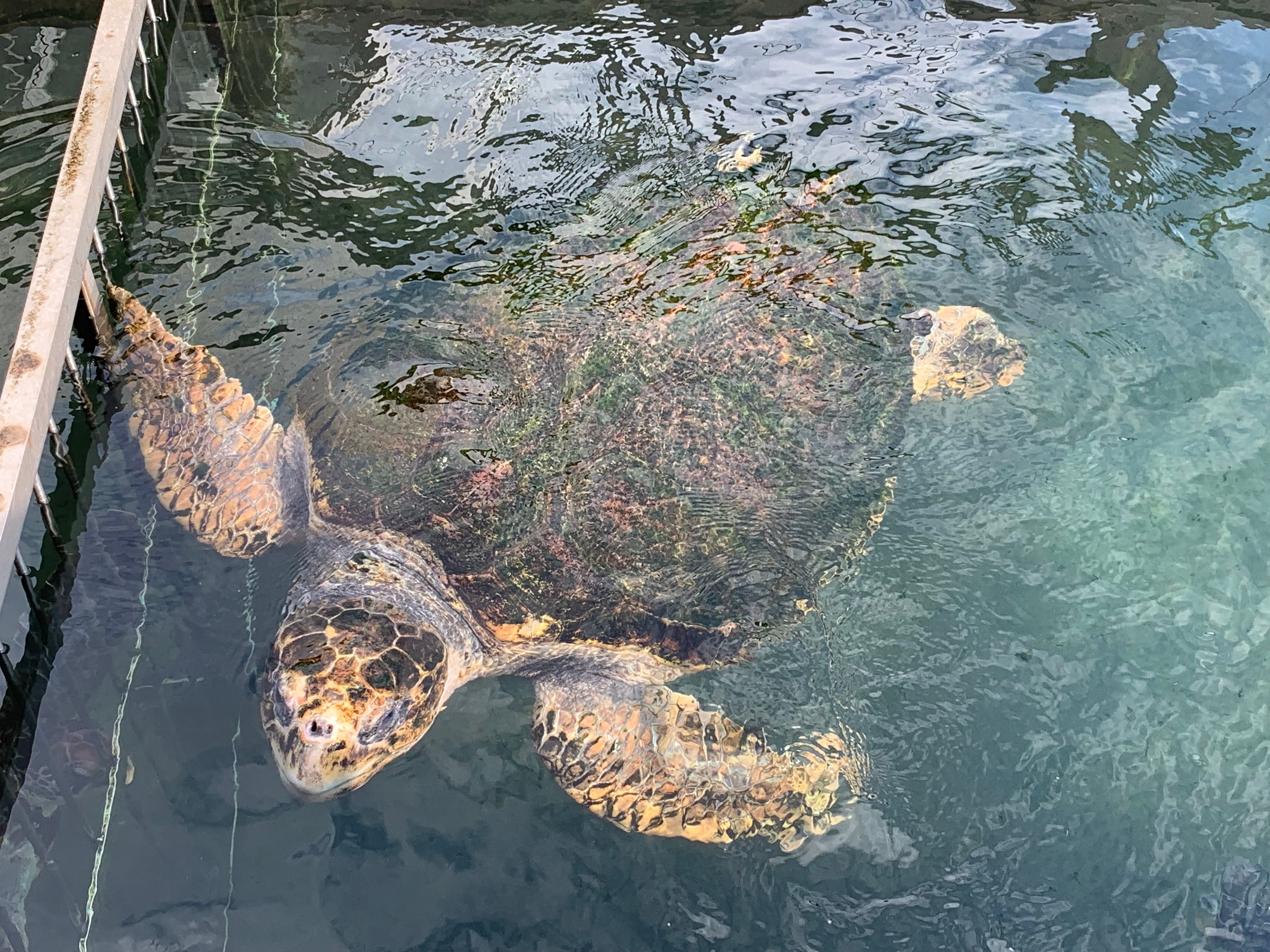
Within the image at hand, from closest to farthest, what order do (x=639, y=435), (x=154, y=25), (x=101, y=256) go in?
(x=639, y=435) < (x=101, y=256) < (x=154, y=25)

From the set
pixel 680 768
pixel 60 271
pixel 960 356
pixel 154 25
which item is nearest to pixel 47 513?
pixel 60 271

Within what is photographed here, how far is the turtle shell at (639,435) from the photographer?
122 inches

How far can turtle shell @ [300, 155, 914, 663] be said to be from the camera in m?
3.11

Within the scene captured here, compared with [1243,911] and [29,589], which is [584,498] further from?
[1243,911]

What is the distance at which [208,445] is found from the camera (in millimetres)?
3502

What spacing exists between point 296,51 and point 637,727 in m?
4.41

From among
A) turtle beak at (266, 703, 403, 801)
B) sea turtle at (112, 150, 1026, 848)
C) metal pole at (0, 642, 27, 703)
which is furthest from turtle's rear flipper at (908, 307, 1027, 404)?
metal pole at (0, 642, 27, 703)

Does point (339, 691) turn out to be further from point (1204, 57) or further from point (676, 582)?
point (1204, 57)

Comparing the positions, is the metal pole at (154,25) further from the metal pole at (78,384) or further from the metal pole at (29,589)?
the metal pole at (29,589)

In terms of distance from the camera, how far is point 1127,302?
14.0 feet

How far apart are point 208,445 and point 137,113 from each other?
2.09 m

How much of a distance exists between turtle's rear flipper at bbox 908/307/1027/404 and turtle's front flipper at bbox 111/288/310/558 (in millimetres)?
2545

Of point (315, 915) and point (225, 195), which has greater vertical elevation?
point (225, 195)

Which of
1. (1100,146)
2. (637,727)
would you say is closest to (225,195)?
(637,727)
